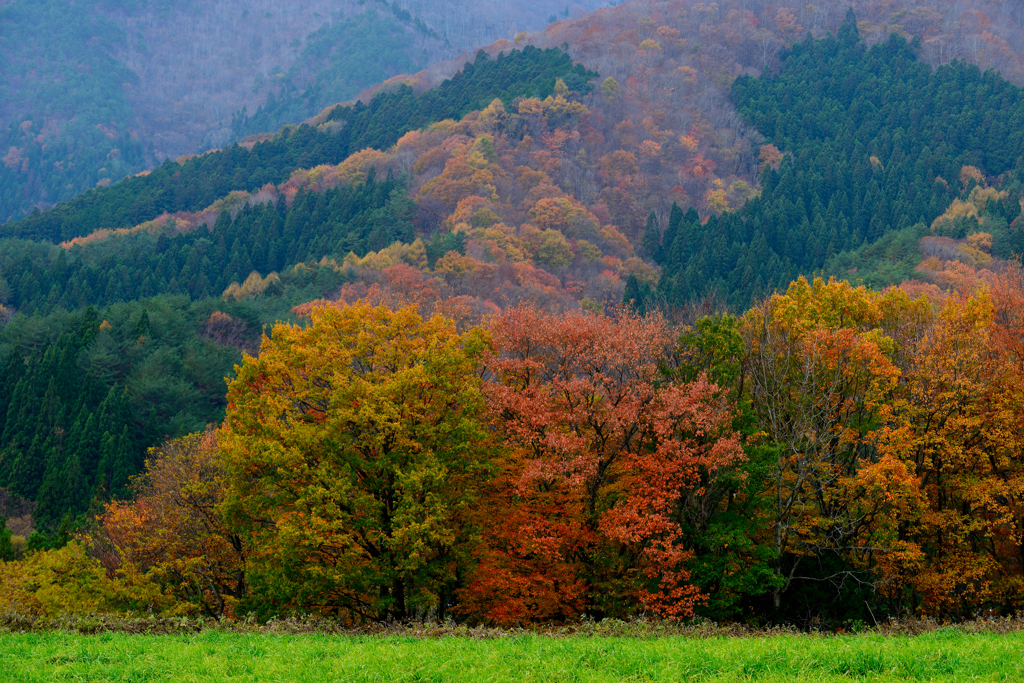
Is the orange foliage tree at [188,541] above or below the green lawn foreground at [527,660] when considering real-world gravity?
below

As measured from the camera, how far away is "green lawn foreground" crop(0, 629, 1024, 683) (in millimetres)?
14859

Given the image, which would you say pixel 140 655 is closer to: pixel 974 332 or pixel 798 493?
pixel 798 493

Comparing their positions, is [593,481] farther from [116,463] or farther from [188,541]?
[116,463]

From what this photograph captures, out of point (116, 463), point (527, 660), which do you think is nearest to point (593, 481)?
point (527, 660)

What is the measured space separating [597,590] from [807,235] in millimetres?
115270

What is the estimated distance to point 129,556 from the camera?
125 feet

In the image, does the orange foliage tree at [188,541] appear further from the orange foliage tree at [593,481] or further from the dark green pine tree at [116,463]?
the dark green pine tree at [116,463]

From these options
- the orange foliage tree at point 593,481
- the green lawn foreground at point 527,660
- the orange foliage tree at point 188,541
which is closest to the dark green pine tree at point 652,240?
the orange foliage tree at point 593,481

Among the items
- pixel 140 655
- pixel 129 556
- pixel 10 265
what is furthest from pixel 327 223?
pixel 140 655

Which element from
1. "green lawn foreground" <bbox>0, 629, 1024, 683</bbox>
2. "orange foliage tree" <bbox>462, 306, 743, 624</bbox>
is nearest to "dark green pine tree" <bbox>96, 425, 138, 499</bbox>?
"orange foliage tree" <bbox>462, 306, 743, 624</bbox>

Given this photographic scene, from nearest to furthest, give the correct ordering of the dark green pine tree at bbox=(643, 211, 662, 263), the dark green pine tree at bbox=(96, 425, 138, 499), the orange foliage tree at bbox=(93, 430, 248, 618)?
the orange foliage tree at bbox=(93, 430, 248, 618)
the dark green pine tree at bbox=(96, 425, 138, 499)
the dark green pine tree at bbox=(643, 211, 662, 263)

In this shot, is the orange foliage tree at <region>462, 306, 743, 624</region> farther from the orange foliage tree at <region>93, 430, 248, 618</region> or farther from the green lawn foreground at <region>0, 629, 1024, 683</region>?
the orange foliage tree at <region>93, 430, 248, 618</region>

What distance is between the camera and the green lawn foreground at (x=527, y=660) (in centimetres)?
1486

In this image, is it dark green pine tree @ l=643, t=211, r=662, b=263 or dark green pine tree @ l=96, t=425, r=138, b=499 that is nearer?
dark green pine tree @ l=96, t=425, r=138, b=499
